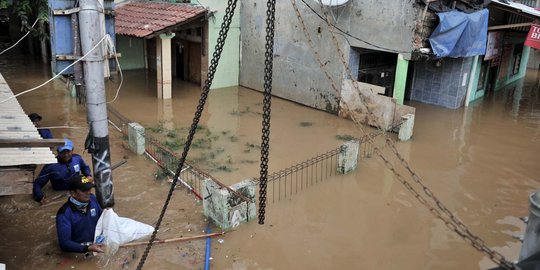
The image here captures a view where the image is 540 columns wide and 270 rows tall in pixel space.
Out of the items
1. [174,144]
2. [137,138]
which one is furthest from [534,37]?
[137,138]

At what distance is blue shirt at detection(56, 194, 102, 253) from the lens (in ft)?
20.6

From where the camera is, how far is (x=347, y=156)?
35.1ft

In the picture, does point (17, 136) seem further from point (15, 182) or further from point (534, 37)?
point (534, 37)

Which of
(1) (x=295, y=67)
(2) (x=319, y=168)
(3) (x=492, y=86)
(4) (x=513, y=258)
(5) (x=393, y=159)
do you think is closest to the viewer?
(4) (x=513, y=258)

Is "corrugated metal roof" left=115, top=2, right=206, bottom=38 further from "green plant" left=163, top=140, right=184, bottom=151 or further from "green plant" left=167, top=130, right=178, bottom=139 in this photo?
"green plant" left=163, top=140, right=184, bottom=151

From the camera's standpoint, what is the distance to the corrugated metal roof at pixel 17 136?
499cm

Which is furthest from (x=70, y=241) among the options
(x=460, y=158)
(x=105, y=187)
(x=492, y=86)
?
(x=492, y=86)

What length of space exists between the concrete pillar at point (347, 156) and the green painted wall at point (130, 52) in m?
15.1

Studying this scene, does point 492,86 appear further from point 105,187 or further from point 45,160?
point 45,160

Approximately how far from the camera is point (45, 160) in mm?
5117

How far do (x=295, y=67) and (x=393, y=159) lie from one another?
6.75 meters

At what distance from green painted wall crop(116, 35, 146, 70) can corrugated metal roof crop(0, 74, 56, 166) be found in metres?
14.3

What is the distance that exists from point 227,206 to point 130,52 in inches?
660

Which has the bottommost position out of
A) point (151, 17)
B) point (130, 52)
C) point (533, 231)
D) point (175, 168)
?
point (175, 168)
